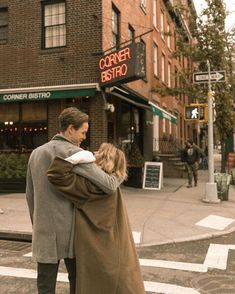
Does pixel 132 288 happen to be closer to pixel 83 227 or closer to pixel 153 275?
pixel 83 227

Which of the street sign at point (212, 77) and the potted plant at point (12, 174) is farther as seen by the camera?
the potted plant at point (12, 174)

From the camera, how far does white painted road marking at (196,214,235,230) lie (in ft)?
28.7

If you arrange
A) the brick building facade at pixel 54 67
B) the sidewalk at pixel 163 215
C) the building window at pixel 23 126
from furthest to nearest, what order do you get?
1. the building window at pixel 23 126
2. the brick building facade at pixel 54 67
3. the sidewalk at pixel 163 215

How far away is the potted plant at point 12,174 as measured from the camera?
44.3 ft

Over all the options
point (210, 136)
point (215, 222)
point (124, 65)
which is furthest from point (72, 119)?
point (210, 136)

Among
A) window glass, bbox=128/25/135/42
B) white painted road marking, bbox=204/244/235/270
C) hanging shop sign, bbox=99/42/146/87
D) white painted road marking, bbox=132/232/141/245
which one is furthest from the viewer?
window glass, bbox=128/25/135/42

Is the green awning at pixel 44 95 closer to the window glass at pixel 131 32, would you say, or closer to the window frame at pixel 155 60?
the window glass at pixel 131 32

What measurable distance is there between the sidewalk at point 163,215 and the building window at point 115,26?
5575 mm

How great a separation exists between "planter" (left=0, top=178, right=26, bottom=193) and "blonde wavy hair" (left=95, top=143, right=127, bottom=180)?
10.8 metres

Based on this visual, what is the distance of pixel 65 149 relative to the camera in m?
3.05

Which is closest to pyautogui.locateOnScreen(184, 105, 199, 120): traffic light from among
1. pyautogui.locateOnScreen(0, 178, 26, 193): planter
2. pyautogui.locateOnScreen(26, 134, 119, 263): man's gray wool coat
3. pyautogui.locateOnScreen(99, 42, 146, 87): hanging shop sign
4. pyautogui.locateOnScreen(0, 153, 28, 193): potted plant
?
pyautogui.locateOnScreen(99, 42, 146, 87): hanging shop sign

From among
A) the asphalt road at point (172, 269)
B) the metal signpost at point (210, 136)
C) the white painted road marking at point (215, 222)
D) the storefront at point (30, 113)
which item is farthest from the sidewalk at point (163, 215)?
the storefront at point (30, 113)

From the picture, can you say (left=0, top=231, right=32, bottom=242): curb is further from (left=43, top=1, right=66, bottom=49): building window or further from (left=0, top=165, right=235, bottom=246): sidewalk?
(left=43, top=1, right=66, bottom=49): building window

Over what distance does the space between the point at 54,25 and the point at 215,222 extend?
888 centimetres
